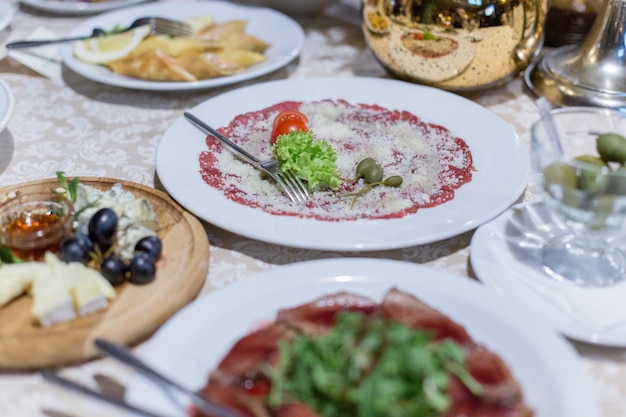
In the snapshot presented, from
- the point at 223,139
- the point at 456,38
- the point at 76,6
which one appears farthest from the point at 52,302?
the point at 76,6

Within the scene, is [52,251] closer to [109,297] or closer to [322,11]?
[109,297]

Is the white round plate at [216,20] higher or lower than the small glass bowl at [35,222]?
lower

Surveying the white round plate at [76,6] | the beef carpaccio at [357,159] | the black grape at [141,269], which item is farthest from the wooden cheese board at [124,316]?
the white round plate at [76,6]

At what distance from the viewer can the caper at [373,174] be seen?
1159 mm

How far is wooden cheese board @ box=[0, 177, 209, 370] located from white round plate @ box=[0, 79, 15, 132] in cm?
43

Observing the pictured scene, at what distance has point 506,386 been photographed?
692mm

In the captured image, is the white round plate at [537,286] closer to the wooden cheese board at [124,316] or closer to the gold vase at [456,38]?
the wooden cheese board at [124,316]

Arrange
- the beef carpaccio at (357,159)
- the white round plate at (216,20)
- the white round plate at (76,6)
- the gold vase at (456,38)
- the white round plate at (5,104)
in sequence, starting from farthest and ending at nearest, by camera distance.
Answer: the white round plate at (76,6) < the white round plate at (216,20) < the gold vase at (456,38) < the white round plate at (5,104) < the beef carpaccio at (357,159)

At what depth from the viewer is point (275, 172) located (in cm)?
118

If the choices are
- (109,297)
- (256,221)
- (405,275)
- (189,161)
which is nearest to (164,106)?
(189,161)

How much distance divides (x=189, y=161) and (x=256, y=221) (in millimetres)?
252

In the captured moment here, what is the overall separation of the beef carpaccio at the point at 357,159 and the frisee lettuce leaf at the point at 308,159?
25mm

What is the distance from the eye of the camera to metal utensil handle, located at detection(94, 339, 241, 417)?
67 centimetres

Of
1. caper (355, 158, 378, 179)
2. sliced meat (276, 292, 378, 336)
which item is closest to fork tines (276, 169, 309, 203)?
caper (355, 158, 378, 179)
